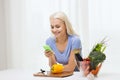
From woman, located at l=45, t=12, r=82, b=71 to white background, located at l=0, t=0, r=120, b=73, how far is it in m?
0.64

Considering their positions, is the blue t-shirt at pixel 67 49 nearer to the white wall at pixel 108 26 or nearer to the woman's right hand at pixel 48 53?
the woman's right hand at pixel 48 53

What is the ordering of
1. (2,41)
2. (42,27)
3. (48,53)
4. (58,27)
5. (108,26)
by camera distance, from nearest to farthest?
(48,53) → (58,27) → (108,26) → (42,27) → (2,41)

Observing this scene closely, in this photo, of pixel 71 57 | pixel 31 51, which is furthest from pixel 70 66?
pixel 31 51

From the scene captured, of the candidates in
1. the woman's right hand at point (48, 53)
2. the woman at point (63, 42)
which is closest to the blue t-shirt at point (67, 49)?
the woman at point (63, 42)

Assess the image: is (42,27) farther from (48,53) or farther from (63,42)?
(48,53)

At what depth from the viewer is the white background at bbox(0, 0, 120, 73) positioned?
8.98 ft

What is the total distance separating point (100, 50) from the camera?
72.6 inches

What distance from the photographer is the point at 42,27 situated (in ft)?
9.64

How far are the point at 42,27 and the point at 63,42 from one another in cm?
77

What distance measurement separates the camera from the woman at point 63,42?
2143mm

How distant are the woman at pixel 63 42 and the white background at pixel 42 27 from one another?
64 cm

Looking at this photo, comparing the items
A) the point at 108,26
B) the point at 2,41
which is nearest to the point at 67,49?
the point at 108,26

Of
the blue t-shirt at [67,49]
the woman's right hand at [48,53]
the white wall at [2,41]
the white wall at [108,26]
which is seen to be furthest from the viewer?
the white wall at [2,41]

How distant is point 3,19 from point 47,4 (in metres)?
0.58
